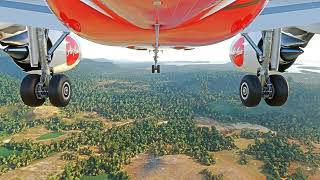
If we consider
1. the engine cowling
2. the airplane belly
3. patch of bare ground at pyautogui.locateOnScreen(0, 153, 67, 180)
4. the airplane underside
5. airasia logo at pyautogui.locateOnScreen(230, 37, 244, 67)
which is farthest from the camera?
patch of bare ground at pyautogui.locateOnScreen(0, 153, 67, 180)

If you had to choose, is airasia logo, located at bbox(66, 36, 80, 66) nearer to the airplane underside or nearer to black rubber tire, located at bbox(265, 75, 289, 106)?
the airplane underside

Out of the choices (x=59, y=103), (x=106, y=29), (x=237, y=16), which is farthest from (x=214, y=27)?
A: (x=59, y=103)

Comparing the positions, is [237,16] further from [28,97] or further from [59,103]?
[28,97]

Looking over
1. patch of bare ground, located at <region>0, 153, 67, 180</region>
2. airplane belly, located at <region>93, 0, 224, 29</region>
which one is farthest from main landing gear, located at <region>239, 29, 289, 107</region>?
patch of bare ground, located at <region>0, 153, 67, 180</region>

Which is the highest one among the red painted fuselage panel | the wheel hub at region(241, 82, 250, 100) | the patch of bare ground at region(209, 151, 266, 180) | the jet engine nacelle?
the red painted fuselage panel

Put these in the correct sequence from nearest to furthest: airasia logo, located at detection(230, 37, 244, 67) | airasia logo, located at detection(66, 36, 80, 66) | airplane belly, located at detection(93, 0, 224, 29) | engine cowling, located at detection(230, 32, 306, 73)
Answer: airplane belly, located at detection(93, 0, 224, 29) → engine cowling, located at detection(230, 32, 306, 73) → airasia logo, located at detection(66, 36, 80, 66) → airasia logo, located at detection(230, 37, 244, 67)

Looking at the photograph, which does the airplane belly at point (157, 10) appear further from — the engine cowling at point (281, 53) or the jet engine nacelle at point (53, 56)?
the engine cowling at point (281, 53)

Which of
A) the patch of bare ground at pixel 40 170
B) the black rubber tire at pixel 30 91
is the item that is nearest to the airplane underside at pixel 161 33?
the black rubber tire at pixel 30 91

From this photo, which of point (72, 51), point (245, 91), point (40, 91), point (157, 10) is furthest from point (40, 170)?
point (157, 10)
